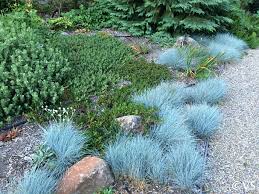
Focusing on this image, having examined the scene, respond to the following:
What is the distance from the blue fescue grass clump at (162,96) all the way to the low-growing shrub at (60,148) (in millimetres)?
1156

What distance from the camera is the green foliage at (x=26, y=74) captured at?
4301mm

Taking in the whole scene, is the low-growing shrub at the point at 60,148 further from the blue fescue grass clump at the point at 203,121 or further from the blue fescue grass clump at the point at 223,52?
the blue fescue grass clump at the point at 223,52

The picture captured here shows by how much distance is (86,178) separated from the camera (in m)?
3.26

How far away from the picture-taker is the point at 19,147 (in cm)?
385

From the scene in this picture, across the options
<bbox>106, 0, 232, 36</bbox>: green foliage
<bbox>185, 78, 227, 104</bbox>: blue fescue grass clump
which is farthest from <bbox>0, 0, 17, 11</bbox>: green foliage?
<bbox>185, 78, 227, 104</bbox>: blue fescue grass clump

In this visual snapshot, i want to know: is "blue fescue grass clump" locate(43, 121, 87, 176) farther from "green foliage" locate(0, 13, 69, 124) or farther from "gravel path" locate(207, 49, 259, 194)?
"gravel path" locate(207, 49, 259, 194)

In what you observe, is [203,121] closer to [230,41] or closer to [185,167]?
[185,167]

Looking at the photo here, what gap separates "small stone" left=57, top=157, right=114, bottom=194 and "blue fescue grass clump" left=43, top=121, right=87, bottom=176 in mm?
169

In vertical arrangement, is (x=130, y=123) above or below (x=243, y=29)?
above

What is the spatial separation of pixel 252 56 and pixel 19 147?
17.9 feet

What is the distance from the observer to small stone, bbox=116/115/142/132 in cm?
399

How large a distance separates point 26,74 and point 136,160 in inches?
72.7

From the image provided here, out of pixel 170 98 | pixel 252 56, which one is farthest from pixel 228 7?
pixel 170 98

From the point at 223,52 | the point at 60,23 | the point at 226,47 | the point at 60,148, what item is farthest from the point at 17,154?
the point at 226,47
